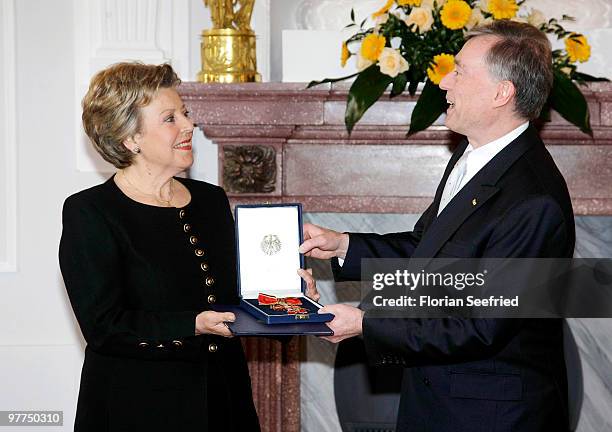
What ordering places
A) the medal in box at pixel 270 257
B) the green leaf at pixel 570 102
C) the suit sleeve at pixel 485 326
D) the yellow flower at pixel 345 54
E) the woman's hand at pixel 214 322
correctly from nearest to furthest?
the suit sleeve at pixel 485 326, the woman's hand at pixel 214 322, the medal in box at pixel 270 257, the green leaf at pixel 570 102, the yellow flower at pixel 345 54

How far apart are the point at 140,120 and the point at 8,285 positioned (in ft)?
5.87

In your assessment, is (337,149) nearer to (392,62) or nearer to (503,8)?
(392,62)

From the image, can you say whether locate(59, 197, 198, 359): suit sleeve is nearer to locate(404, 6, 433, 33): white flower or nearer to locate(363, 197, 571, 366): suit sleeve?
locate(363, 197, 571, 366): suit sleeve

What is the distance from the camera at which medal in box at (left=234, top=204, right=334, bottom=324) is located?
252 centimetres

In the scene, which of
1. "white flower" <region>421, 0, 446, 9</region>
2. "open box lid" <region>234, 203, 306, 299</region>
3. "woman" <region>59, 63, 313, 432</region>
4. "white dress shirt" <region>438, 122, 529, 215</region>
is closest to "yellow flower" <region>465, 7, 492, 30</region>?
"white flower" <region>421, 0, 446, 9</region>

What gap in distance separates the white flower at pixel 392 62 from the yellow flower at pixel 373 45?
21mm

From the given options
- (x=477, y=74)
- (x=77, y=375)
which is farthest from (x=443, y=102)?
(x=77, y=375)

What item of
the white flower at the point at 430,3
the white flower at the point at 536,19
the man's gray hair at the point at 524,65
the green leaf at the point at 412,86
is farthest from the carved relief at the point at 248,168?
the man's gray hair at the point at 524,65

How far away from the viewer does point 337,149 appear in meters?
3.73

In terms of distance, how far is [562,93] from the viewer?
11.3ft

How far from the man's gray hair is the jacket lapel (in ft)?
0.30

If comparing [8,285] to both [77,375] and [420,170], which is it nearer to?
[77,375]

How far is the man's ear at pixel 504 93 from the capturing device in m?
2.35

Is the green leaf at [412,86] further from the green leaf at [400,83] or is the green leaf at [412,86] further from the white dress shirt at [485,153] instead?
the white dress shirt at [485,153]
